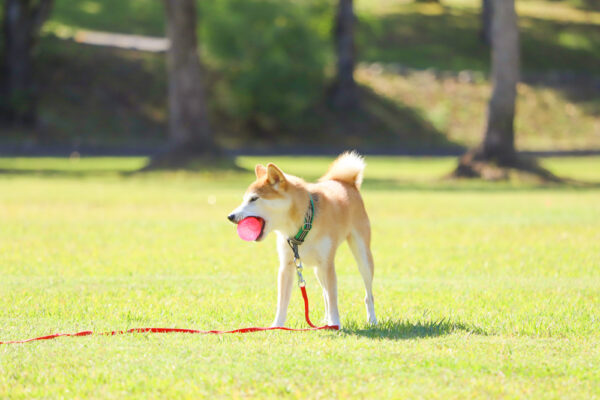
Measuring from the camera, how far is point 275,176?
7449 mm

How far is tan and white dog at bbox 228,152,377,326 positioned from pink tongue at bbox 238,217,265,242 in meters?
0.03

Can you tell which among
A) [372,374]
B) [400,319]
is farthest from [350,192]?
[372,374]

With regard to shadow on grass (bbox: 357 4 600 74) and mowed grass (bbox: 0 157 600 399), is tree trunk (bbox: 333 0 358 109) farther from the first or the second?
mowed grass (bbox: 0 157 600 399)

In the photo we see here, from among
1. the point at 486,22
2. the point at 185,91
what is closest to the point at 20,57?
the point at 185,91

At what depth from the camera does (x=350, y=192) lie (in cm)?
853

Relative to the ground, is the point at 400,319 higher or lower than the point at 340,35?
lower

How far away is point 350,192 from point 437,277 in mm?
2947

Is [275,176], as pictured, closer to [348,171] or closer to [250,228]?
[250,228]

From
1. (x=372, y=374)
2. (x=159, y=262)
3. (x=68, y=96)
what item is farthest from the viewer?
(x=68, y=96)

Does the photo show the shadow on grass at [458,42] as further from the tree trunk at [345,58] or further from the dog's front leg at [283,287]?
the dog's front leg at [283,287]

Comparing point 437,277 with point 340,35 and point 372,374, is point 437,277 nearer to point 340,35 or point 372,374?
point 372,374

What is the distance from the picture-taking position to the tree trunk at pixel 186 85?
92.6ft

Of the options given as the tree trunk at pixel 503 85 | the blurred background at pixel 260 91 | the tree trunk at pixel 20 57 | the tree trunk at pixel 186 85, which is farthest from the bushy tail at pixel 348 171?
the tree trunk at pixel 20 57

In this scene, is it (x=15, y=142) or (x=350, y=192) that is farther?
(x=15, y=142)
